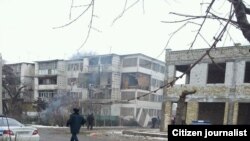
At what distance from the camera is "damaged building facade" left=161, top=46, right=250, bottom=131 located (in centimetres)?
2720

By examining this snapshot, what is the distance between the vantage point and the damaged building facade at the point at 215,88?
2720 cm

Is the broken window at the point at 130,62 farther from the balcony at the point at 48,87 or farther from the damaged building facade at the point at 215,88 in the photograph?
the damaged building facade at the point at 215,88

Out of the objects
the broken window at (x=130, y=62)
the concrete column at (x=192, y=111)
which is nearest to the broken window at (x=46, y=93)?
the broken window at (x=130, y=62)

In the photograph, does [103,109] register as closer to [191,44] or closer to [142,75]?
[142,75]

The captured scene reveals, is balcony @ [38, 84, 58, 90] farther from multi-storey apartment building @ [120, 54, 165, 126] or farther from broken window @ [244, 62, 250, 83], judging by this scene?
broken window @ [244, 62, 250, 83]

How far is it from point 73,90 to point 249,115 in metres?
35.5

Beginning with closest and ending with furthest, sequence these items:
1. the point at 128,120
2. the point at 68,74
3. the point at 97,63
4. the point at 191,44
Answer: the point at 191,44
the point at 128,120
the point at 97,63
the point at 68,74

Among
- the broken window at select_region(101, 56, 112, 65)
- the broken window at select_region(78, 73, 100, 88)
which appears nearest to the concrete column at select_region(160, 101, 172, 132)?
the broken window at select_region(101, 56, 112, 65)

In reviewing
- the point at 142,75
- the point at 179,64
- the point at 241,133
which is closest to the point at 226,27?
the point at 241,133

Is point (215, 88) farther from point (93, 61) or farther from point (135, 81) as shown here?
point (93, 61)

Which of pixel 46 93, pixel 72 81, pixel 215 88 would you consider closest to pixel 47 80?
pixel 46 93

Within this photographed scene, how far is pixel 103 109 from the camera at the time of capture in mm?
52875

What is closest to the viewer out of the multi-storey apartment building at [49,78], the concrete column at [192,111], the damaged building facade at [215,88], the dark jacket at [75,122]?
the dark jacket at [75,122]

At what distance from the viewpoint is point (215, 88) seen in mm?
28641
